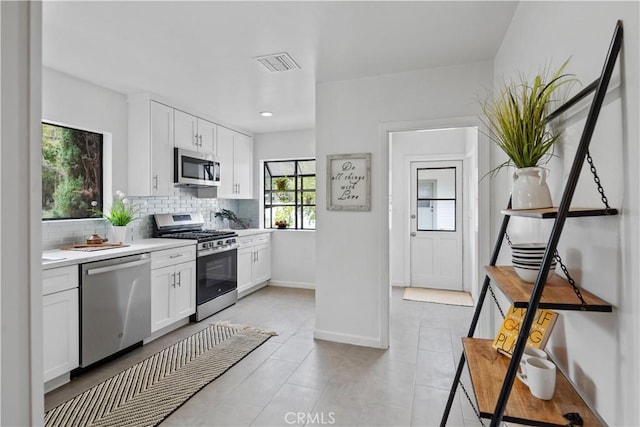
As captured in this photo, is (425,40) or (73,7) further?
(425,40)

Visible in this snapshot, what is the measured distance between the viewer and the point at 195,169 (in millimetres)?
4199

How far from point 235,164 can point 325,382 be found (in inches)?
141

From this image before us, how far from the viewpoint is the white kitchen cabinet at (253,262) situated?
4.77 meters

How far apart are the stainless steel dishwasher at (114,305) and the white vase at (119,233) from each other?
43cm

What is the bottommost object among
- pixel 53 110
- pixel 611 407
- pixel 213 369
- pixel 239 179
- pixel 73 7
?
pixel 213 369

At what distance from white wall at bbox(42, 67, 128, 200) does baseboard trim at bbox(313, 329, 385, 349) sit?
260 centimetres

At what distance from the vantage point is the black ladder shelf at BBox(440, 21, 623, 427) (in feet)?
2.99

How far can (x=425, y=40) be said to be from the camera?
246 centimetres

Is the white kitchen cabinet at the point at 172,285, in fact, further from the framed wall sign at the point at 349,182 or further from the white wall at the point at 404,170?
the white wall at the point at 404,170

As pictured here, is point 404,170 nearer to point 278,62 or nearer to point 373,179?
point 373,179

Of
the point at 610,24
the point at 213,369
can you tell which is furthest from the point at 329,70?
the point at 213,369

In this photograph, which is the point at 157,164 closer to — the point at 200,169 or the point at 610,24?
the point at 200,169

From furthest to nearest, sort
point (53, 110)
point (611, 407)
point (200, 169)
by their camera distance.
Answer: point (200, 169), point (53, 110), point (611, 407)

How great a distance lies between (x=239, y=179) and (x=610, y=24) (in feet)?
15.8
